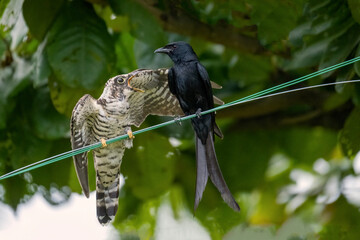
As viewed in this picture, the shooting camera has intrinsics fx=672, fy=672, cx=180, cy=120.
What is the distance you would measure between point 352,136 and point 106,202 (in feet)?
4.74

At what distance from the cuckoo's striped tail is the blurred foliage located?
0.52 metres

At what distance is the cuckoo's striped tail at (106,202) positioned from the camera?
1.35 meters

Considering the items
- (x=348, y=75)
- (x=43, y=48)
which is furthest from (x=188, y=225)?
(x=348, y=75)

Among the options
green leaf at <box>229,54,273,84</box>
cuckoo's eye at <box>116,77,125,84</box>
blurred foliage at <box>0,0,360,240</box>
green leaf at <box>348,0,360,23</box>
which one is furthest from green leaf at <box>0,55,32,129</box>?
cuckoo's eye at <box>116,77,125,84</box>

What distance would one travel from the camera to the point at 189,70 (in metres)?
1.54

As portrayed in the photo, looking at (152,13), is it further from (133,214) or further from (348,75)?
(133,214)

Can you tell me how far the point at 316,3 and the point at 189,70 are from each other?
0.99 metres

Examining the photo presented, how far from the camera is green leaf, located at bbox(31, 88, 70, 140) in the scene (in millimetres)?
2846

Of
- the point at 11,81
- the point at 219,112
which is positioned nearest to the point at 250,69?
the point at 219,112

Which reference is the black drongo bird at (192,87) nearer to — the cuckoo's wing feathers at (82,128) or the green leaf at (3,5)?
the cuckoo's wing feathers at (82,128)

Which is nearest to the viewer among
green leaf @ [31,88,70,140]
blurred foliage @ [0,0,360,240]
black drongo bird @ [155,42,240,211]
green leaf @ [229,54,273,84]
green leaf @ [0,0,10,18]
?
black drongo bird @ [155,42,240,211]

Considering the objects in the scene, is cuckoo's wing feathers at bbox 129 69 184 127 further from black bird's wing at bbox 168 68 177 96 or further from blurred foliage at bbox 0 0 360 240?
blurred foliage at bbox 0 0 360 240

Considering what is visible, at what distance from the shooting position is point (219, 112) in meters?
3.18

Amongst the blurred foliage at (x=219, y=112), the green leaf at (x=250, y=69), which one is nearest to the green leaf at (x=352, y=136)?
the blurred foliage at (x=219, y=112)
